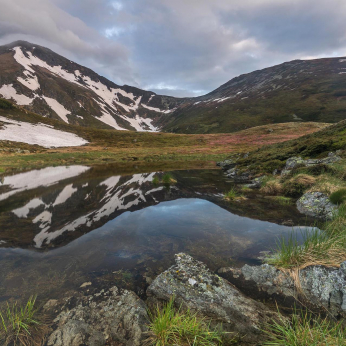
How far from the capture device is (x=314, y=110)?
15000 centimetres

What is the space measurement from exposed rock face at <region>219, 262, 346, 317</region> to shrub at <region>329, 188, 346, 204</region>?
7254mm

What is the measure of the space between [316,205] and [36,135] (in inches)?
3635

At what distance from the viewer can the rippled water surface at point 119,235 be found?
6.41 meters

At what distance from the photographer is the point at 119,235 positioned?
9.62 metres

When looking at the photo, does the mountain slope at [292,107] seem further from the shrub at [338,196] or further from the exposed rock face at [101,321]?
the exposed rock face at [101,321]

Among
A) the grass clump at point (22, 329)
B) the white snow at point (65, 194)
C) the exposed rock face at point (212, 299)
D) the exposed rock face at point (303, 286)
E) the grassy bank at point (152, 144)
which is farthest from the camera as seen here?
the grassy bank at point (152, 144)

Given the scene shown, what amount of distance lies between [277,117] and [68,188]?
575 ft

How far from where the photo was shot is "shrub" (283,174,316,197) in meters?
15.2

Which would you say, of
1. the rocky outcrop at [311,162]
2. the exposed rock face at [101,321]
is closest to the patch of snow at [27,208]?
the exposed rock face at [101,321]

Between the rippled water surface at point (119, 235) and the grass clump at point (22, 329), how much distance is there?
35.4 inches

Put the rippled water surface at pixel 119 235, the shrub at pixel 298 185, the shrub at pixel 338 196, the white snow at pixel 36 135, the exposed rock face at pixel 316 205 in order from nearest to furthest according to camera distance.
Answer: the rippled water surface at pixel 119 235 < the shrub at pixel 338 196 < the exposed rock face at pixel 316 205 < the shrub at pixel 298 185 < the white snow at pixel 36 135

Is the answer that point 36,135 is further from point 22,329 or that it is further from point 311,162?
point 22,329

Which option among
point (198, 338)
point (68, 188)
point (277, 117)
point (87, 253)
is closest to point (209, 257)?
point (198, 338)

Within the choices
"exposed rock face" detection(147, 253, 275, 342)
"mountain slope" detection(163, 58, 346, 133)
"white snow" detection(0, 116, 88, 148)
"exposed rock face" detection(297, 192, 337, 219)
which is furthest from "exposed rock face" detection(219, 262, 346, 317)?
"mountain slope" detection(163, 58, 346, 133)
